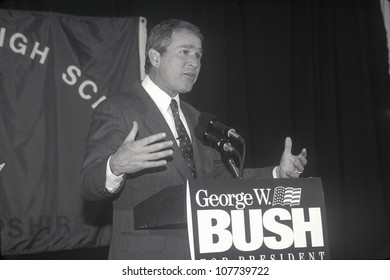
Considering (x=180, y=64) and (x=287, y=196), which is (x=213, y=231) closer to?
(x=287, y=196)

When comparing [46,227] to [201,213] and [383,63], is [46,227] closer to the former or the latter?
[201,213]

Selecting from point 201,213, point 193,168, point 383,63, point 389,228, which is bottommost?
point 389,228

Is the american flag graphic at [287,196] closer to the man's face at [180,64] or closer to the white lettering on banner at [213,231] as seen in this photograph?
the white lettering on banner at [213,231]

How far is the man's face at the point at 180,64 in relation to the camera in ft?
5.87

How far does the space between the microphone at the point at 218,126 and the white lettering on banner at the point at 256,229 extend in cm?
26

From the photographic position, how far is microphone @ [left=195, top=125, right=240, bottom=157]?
1362mm

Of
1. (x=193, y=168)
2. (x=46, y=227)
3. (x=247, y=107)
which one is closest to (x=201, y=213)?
(x=193, y=168)

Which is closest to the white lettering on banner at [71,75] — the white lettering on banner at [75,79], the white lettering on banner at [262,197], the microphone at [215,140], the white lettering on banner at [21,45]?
the white lettering on banner at [75,79]

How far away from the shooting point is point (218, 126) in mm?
1453

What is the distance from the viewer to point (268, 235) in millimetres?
1169

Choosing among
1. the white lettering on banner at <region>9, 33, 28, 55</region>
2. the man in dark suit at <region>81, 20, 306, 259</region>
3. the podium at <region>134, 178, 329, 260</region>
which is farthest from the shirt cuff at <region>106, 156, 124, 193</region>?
the white lettering on banner at <region>9, 33, 28, 55</region>

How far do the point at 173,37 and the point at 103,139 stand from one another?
1.69 feet

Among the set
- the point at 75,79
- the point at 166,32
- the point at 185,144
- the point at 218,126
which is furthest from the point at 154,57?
the point at 75,79
